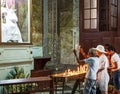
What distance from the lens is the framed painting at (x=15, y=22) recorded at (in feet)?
26.8

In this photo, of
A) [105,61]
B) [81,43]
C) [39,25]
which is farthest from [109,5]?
[105,61]

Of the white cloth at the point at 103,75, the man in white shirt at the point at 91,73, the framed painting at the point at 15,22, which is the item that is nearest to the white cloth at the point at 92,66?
the man in white shirt at the point at 91,73

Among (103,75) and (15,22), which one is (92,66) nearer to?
(103,75)

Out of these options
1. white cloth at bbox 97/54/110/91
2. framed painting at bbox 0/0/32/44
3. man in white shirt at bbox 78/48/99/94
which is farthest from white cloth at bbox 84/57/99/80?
framed painting at bbox 0/0/32/44

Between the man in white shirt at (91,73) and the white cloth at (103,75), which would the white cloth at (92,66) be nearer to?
the man in white shirt at (91,73)

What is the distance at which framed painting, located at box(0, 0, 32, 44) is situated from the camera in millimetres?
8164

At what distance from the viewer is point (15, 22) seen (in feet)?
28.5

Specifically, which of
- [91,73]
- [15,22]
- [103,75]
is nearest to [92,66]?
[91,73]

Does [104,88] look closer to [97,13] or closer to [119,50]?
[119,50]

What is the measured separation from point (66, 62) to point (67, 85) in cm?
176

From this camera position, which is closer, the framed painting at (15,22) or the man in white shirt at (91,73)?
the man in white shirt at (91,73)

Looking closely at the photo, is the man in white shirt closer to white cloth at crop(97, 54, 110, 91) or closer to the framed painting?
Result: white cloth at crop(97, 54, 110, 91)

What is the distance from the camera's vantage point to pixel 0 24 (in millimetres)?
7965

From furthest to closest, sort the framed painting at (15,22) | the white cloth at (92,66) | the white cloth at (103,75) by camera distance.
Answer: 1. the framed painting at (15,22)
2. the white cloth at (103,75)
3. the white cloth at (92,66)
